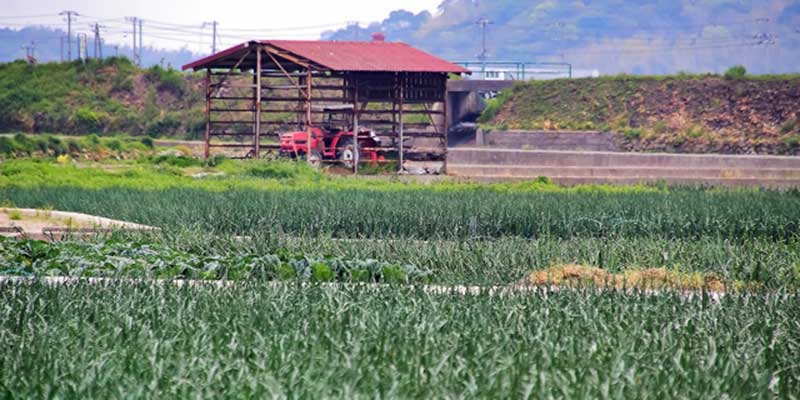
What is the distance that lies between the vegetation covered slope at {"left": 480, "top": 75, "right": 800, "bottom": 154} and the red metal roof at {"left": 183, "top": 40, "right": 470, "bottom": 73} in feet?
40.4

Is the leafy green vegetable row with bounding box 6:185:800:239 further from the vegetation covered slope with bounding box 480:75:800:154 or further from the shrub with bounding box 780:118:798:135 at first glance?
the vegetation covered slope with bounding box 480:75:800:154

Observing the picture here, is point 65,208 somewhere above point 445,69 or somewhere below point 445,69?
below

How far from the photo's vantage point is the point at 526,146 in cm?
4444

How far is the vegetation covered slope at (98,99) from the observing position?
5244 cm

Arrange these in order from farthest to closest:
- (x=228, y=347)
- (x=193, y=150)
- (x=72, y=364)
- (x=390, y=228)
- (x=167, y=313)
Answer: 1. (x=193, y=150)
2. (x=390, y=228)
3. (x=167, y=313)
4. (x=228, y=347)
5. (x=72, y=364)

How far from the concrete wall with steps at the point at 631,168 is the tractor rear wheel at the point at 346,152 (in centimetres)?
277

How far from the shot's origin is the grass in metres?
5.93

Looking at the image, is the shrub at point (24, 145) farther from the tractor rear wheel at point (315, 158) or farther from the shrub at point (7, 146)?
the tractor rear wheel at point (315, 158)

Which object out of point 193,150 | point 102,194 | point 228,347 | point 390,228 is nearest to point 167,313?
point 228,347

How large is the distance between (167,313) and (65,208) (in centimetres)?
1182

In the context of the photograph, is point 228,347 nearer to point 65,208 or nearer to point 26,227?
point 26,227

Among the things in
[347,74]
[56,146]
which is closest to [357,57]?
[347,74]

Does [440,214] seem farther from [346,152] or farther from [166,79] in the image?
[166,79]

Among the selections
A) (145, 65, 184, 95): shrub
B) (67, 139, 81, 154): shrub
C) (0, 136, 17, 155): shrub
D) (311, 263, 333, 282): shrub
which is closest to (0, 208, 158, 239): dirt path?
(311, 263, 333, 282): shrub
